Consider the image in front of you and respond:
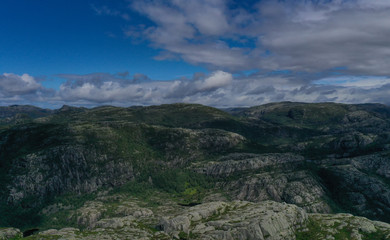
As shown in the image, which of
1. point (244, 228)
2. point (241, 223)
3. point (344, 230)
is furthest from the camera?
point (344, 230)

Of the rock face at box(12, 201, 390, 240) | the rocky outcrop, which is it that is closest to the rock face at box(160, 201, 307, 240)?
the rock face at box(12, 201, 390, 240)

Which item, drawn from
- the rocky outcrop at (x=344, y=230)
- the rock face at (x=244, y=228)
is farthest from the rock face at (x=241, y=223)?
the rocky outcrop at (x=344, y=230)

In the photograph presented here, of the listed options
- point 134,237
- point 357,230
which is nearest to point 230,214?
point 134,237

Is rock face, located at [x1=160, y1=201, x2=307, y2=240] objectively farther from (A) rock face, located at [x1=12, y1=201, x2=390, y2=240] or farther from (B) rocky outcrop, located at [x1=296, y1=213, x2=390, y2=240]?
(B) rocky outcrop, located at [x1=296, y1=213, x2=390, y2=240]

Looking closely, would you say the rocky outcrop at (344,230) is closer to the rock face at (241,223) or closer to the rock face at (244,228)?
the rock face at (244,228)

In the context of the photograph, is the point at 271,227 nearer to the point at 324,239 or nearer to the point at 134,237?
the point at 324,239

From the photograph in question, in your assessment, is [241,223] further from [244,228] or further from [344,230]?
[344,230]

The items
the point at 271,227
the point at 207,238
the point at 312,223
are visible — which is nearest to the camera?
the point at 207,238

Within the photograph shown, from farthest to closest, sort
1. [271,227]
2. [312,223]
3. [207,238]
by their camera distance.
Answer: [312,223]
[271,227]
[207,238]

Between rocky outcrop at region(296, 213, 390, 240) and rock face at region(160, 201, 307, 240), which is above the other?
rock face at region(160, 201, 307, 240)

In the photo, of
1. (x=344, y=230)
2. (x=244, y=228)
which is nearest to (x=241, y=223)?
(x=244, y=228)

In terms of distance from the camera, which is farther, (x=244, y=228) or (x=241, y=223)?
(x=241, y=223)
